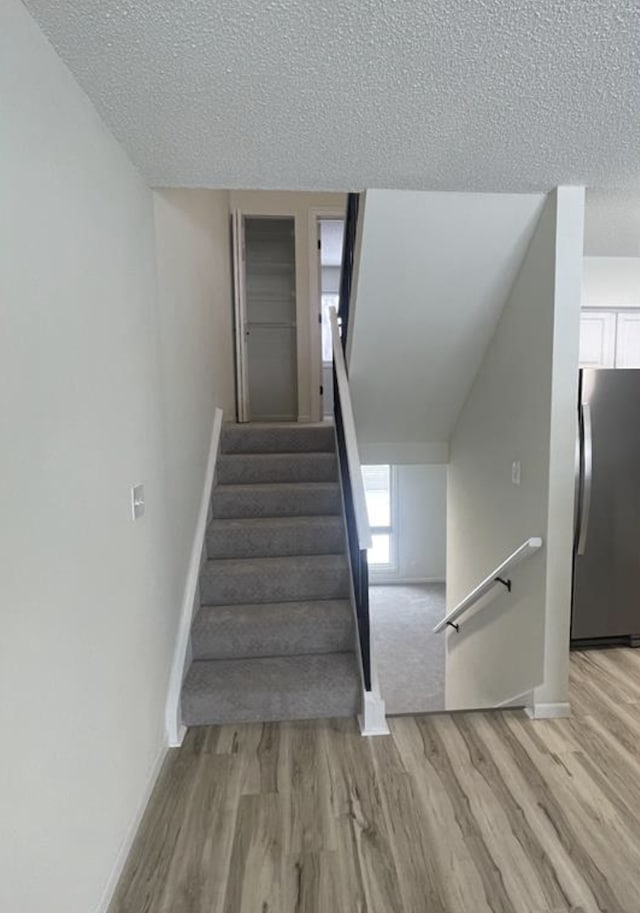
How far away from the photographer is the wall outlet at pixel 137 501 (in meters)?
1.72

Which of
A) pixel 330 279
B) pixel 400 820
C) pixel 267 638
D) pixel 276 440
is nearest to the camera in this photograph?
pixel 400 820

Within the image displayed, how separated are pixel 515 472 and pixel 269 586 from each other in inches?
58.7

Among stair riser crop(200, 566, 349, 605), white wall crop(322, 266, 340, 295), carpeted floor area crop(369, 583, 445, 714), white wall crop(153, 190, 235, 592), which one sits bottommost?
carpeted floor area crop(369, 583, 445, 714)

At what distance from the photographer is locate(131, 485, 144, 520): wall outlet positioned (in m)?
1.72

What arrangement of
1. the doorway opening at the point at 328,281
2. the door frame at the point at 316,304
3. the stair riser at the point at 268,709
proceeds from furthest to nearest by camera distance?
1. the doorway opening at the point at 328,281
2. the door frame at the point at 316,304
3. the stair riser at the point at 268,709

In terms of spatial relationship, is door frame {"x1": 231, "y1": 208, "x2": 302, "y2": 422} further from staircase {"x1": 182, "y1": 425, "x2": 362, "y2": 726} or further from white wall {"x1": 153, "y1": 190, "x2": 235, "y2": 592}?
staircase {"x1": 182, "y1": 425, "x2": 362, "y2": 726}

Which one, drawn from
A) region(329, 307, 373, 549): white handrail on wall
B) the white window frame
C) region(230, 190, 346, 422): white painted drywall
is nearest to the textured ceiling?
region(329, 307, 373, 549): white handrail on wall

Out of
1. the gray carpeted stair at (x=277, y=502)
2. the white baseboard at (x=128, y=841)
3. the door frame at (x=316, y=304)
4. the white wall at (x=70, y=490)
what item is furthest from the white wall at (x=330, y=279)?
the white baseboard at (x=128, y=841)

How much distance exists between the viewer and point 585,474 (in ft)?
8.71

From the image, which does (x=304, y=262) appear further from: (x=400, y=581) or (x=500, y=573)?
(x=400, y=581)

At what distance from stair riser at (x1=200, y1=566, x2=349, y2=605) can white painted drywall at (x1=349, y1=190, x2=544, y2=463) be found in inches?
51.9

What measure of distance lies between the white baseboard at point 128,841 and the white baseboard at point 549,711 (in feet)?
5.56

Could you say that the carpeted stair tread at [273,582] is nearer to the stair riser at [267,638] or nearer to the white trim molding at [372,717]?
the stair riser at [267,638]

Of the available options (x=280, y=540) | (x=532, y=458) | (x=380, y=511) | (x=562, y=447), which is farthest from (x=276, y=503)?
(x=380, y=511)
